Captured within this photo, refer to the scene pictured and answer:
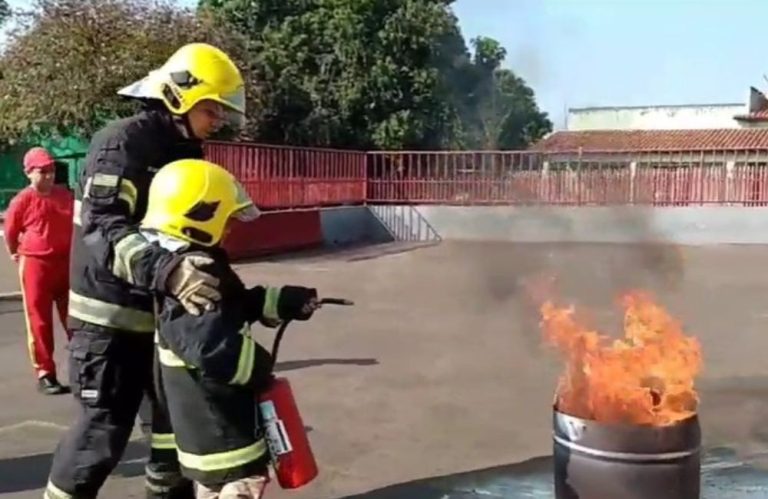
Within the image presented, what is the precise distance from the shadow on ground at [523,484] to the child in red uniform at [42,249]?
3.05 meters

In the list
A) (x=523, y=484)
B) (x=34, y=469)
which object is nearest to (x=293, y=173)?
(x=34, y=469)

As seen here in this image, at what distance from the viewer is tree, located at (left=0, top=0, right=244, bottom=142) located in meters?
21.6

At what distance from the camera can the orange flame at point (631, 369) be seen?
13.2 ft

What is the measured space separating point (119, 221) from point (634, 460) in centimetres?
200

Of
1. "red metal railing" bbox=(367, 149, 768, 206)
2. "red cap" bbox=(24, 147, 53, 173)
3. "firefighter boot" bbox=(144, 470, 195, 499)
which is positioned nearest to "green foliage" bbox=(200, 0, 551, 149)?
"red metal railing" bbox=(367, 149, 768, 206)

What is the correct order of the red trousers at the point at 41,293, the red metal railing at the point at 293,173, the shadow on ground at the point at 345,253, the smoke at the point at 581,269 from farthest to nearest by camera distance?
the shadow on ground at the point at 345,253 → the red metal railing at the point at 293,173 → the smoke at the point at 581,269 → the red trousers at the point at 41,293

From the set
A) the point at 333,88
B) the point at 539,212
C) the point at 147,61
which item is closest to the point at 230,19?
the point at 333,88

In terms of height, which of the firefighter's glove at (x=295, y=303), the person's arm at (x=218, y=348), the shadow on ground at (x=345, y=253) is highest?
the firefighter's glove at (x=295, y=303)

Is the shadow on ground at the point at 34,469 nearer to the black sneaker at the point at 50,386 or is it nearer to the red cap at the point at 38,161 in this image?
the black sneaker at the point at 50,386

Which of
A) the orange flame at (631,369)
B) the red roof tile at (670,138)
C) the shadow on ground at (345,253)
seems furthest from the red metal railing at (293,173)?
the red roof tile at (670,138)

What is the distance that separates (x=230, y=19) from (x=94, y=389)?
91.6ft

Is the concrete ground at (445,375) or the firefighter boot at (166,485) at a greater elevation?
the firefighter boot at (166,485)

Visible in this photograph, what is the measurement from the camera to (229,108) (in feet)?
12.8

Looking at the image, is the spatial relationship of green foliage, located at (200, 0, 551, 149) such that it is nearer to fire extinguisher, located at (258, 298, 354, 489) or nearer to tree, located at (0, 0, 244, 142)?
tree, located at (0, 0, 244, 142)
